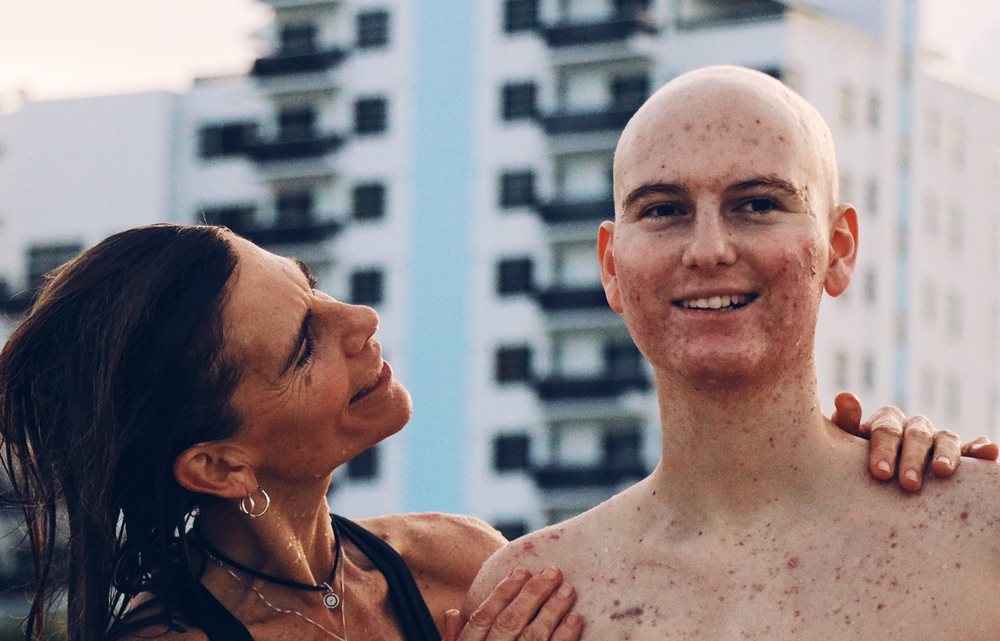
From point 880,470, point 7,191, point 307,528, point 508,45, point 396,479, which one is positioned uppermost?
point 880,470

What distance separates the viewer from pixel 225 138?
76250 millimetres

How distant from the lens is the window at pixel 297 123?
7644 cm

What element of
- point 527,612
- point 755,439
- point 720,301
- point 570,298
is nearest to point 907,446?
point 755,439

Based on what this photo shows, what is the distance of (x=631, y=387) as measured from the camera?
222 feet

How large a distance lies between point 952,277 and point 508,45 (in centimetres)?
1847

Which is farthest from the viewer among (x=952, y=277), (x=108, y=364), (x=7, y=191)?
(x=7, y=191)

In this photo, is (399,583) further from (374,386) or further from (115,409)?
(115,409)

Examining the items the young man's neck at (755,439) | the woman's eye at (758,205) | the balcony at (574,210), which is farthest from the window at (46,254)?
the woman's eye at (758,205)

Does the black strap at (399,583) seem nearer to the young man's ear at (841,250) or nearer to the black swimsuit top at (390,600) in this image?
the black swimsuit top at (390,600)

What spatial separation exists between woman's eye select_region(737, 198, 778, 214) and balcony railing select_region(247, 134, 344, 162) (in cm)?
6684

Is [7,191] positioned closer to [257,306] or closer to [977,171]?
[977,171]

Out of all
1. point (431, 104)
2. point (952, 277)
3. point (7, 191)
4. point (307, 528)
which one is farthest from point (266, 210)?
point (307, 528)

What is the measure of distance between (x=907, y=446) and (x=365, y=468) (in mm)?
64257

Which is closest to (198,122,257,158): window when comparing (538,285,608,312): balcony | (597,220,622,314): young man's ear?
(538,285,608,312): balcony
